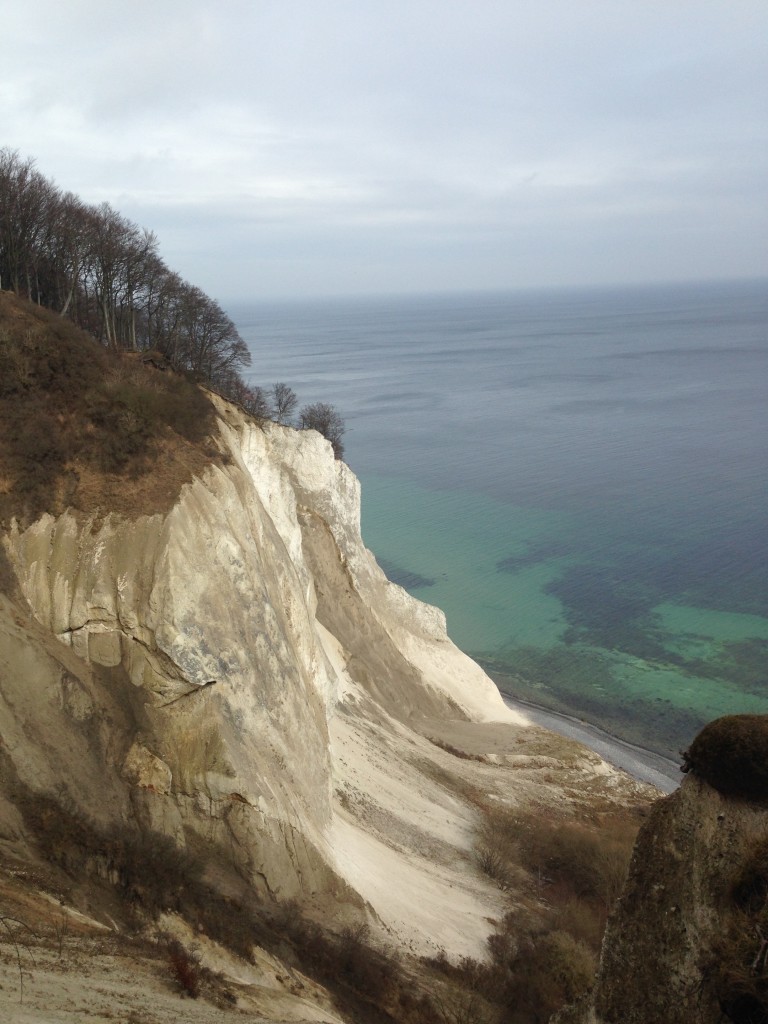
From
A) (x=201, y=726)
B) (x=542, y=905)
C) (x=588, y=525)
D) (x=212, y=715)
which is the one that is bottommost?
(x=542, y=905)

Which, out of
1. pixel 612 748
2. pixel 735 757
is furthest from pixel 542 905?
pixel 612 748

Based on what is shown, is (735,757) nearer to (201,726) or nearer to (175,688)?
(201,726)

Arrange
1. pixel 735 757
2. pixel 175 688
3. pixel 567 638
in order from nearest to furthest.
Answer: pixel 735 757
pixel 175 688
pixel 567 638

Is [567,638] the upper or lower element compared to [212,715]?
lower

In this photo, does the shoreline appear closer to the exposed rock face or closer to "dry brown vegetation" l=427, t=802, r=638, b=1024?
"dry brown vegetation" l=427, t=802, r=638, b=1024

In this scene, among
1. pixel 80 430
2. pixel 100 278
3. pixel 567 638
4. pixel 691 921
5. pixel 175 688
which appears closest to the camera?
pixel 691 921

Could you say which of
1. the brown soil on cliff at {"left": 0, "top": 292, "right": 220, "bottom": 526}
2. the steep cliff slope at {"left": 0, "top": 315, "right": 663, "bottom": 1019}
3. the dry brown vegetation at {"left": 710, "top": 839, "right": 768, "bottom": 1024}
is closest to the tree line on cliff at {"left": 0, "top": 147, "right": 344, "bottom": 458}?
the brown soil on cliff at {"left": 0, "top": 292, "right": 220, "bottom": 526}

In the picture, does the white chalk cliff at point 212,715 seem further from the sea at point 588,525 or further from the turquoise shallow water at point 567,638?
the sea at point 588,525

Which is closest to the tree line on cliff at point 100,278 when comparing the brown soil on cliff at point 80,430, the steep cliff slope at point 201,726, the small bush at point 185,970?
the brown soil on cliff at point 80,430
